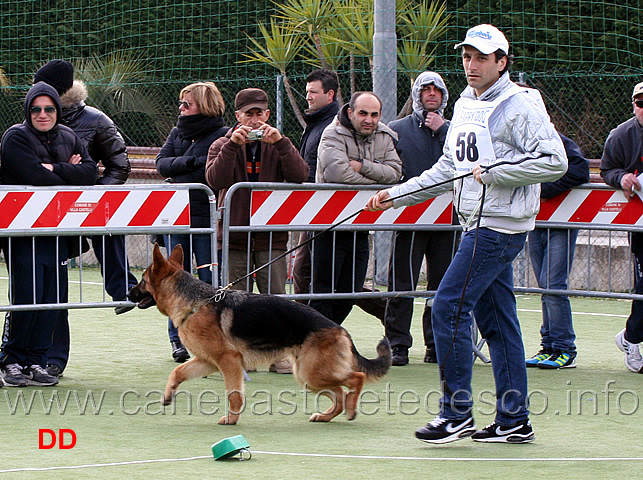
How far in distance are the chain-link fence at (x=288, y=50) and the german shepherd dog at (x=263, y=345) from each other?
6.14 m

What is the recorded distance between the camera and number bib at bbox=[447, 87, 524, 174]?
562 centimetres

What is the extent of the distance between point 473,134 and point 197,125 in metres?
3.35

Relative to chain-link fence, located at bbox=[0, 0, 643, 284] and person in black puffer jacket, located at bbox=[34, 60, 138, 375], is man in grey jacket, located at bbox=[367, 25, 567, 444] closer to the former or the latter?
person in black puffer jacket, located at bbox=[34, 60, 138, 375]

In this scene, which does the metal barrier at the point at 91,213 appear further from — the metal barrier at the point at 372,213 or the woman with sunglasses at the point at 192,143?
the woman with sunglasses at the point at 192,143

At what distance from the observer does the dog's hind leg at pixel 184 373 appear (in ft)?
21.1

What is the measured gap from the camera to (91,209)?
7285 mm

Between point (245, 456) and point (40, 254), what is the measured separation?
8.77ft

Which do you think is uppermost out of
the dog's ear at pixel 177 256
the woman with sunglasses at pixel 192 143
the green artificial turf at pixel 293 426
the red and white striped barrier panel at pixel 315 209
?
the woman with sunglasses at pixel 192 143

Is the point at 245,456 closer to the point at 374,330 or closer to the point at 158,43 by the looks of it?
the point at 374,330

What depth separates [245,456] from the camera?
17.5 ft

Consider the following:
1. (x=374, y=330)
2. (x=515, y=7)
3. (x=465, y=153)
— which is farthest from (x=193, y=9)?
(x=465, y=153)

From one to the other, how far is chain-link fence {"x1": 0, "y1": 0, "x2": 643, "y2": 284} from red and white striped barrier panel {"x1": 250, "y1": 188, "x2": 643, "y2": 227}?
161 inches

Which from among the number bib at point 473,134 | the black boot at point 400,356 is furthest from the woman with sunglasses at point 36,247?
the number bib at point 473,134

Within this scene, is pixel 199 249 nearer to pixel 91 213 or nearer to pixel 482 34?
pixel 91 213
